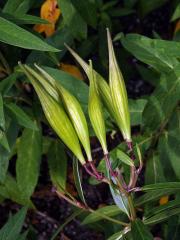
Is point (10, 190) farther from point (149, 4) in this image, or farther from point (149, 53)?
point (149, 4)

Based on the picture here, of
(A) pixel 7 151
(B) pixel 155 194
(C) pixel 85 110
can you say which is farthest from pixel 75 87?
(B) pixel 155 194

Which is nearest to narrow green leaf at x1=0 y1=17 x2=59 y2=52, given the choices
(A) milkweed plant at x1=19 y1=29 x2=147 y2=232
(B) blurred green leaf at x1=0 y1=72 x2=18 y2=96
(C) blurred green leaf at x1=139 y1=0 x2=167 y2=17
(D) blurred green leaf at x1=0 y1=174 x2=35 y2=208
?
(A) milkweed plant at x1=19 y1=29 x2=147 y2=232

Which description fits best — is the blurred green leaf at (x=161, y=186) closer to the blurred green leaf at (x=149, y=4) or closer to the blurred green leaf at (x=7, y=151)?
the blurred green leaf at (x=7, y=151)

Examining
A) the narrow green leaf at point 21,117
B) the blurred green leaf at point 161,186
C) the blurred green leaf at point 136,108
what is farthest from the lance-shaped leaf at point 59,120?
the blurred green leaf at point 136,108

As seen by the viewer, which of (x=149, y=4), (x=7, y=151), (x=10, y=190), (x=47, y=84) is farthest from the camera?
(x=149, y=4)

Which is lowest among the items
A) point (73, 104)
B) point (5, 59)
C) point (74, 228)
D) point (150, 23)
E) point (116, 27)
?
point (74, 228)

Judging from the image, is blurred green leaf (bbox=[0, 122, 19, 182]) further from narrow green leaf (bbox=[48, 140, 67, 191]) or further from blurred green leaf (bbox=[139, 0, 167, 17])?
blurred green leaf (bbox=[139, 0, 167, 17])

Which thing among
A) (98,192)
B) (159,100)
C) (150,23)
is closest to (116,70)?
(159,100)

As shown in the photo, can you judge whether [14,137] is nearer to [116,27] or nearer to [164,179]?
[164,179]
